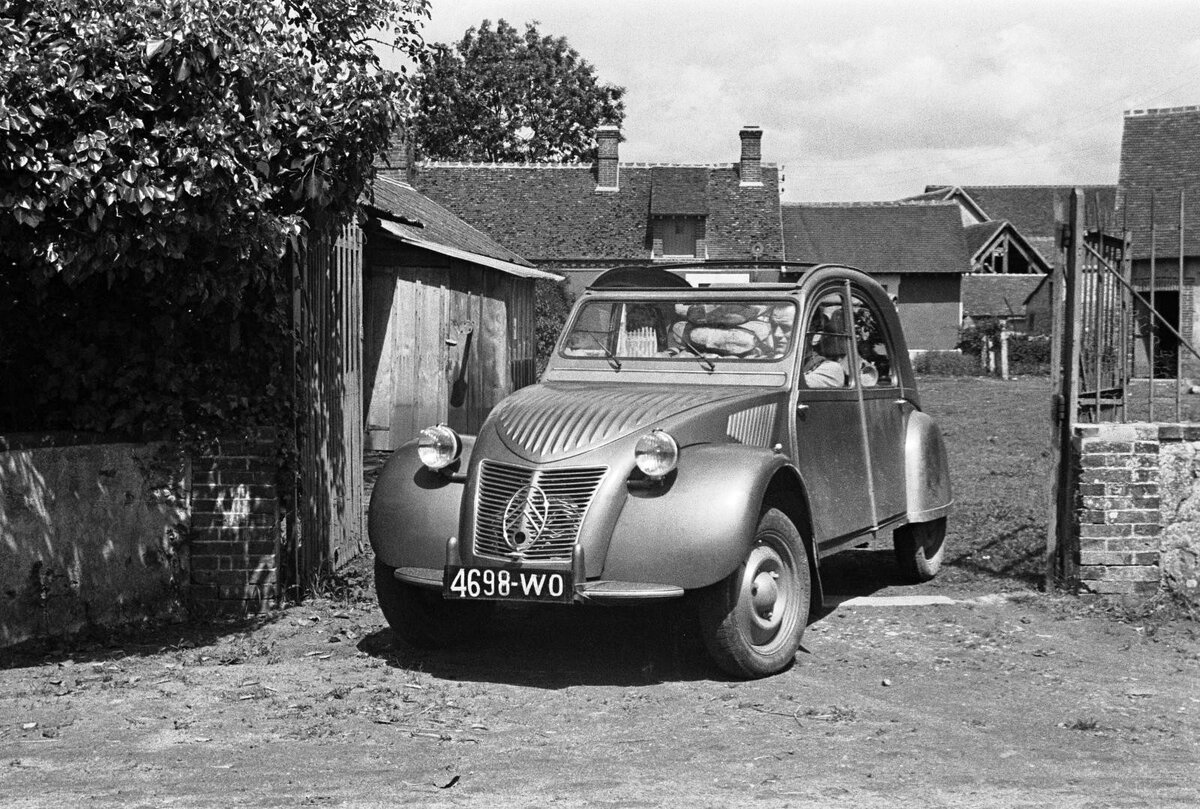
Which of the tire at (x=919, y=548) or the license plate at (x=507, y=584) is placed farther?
the tire at (x=919, y=548)

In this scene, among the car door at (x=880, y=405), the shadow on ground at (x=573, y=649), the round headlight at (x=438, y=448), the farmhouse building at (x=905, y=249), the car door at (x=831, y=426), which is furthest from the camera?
the farmhouse building at (x=905, y=249)

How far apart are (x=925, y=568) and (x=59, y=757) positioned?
18.4 ft

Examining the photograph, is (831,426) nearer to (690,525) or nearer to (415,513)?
(690,525)

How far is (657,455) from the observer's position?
20.0ft

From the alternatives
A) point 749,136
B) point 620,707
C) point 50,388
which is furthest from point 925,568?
point 749,136

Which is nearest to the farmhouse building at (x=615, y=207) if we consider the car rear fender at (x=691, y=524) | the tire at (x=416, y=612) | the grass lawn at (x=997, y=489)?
the grass lawn at (x=997, y=489)

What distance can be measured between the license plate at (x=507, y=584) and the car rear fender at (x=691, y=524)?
231 mm

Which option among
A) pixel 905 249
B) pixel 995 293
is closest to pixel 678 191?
pixel 905 249

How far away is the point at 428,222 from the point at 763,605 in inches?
571

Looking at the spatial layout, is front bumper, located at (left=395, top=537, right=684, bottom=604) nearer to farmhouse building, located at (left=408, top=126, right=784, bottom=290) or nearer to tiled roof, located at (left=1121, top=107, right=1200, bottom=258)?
tiled roof, located at (left=1121, top=107, right=1200, bottom=258)

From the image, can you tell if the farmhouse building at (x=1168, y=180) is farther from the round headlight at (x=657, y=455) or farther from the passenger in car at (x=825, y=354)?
the round headlight at (x=657, y=455)

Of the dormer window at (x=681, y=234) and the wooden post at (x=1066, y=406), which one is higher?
the dormer window at (x=681, y=234)

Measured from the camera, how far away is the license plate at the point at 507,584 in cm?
595

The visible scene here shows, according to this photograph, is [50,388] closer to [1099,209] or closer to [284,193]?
[284,193]
